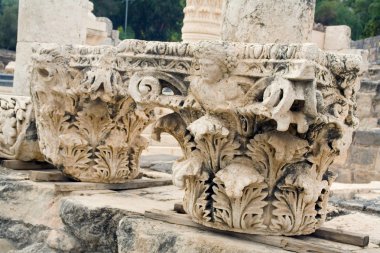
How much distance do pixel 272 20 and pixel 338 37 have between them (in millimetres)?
19426

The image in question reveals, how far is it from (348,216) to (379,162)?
708 cm

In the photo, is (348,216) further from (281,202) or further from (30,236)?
(30,236)

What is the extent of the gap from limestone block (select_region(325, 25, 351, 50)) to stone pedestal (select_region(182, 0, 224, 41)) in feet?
43.0

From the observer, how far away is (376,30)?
107 ft

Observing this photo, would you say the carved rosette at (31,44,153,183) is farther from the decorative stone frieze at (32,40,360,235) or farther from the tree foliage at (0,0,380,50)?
the tree foliage at (0,0,380,50)

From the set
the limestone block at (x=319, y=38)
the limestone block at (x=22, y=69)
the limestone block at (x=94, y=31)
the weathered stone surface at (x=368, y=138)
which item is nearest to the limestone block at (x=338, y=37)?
the limestone block at (x=319, y=38)

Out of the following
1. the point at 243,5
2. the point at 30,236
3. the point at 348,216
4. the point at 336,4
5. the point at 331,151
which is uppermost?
the point at 336,4

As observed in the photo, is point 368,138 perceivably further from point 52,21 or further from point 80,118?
point 80,118

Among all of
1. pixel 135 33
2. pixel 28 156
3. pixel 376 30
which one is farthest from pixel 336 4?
Answer: pixel 28 156

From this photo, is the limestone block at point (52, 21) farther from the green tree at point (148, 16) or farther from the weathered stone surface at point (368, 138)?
the green tree at point (148, 16)

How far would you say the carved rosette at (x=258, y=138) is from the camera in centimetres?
306

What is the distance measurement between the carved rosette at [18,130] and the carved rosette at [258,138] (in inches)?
85.6

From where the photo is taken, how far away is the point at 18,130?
527 cm

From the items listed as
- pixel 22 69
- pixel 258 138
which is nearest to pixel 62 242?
pixel 258 138
